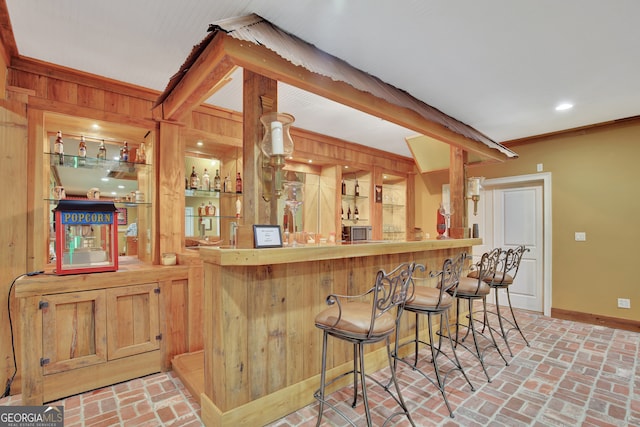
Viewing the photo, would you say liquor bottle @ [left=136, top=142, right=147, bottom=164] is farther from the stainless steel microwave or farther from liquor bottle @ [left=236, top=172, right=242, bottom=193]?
the stainless steel microwave

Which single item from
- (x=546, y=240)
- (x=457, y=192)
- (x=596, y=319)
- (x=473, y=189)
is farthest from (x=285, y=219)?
(x=596, y=319)

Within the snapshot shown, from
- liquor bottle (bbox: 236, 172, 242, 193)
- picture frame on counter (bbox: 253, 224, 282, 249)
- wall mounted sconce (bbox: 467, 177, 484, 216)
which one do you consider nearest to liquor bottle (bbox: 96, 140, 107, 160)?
liquor bottle (bbox: 236, 172, 242, 193)

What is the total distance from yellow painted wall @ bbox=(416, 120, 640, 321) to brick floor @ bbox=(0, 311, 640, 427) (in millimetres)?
1257

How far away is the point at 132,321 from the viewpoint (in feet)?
8.09

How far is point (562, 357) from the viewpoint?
2928 millimetres

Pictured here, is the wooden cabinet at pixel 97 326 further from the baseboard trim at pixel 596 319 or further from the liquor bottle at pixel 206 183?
the baseboard trim at pixel 596 319

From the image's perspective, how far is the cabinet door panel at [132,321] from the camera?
2.36 meters

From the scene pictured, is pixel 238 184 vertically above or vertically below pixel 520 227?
above

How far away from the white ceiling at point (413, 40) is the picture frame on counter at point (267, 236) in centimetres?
124

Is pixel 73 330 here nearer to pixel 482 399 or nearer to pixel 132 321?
pixel 132 321

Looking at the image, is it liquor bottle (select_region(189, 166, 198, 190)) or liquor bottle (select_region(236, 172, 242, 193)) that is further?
liquor bottle (select_region(236, 172, 242, 193))

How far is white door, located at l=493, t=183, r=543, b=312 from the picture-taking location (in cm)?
455

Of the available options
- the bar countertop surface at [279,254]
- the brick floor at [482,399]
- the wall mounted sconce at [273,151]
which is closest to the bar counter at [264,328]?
the bar countertop surface at [279,254]

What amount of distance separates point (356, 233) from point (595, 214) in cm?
339
